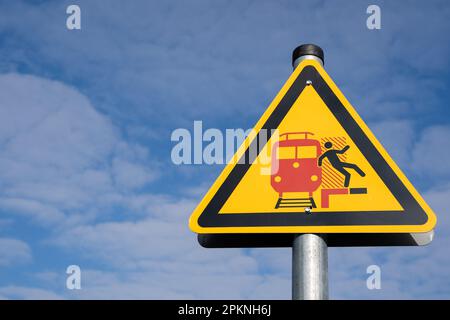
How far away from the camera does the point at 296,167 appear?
228 cm

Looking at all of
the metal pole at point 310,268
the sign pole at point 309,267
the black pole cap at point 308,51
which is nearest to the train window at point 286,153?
the sign pole at point 309,267

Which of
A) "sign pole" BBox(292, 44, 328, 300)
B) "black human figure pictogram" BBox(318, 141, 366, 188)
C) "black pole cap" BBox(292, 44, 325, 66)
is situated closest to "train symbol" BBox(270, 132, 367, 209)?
"black human figure pictogram" BBox(318, 141, 366, 188)

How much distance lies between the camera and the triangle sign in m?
2.15

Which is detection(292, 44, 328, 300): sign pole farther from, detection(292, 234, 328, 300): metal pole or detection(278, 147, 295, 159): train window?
detection(278, 147, 295, 159): train window

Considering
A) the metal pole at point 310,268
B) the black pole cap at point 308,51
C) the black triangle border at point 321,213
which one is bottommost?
the metal pole at point 310,268

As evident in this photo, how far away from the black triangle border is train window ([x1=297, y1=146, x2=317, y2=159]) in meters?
0.16

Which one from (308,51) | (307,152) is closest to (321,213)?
(307,152)

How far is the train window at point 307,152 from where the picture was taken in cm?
229

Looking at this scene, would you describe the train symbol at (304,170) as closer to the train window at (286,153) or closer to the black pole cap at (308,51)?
the train window at (286,153)

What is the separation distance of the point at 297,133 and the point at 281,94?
220mm

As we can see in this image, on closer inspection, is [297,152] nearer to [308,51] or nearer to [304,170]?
[304,170]

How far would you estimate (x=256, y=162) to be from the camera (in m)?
2.34
